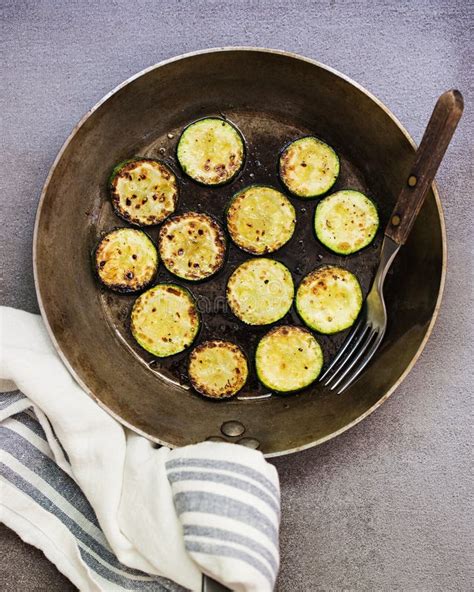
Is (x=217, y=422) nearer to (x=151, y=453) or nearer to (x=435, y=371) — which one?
(x=151, y=453)

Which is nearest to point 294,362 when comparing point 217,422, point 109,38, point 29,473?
point 217,422

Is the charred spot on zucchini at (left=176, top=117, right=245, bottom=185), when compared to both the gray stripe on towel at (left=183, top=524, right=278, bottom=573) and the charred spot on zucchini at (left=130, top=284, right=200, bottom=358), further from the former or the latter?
the gray stripe on towel at (left=183, top=524, right=278, bottom=573)

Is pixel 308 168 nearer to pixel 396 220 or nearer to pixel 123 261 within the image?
pixel 396 220

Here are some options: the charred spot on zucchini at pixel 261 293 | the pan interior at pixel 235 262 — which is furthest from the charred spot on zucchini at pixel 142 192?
the charred spot on zucchini at pixel 261 293

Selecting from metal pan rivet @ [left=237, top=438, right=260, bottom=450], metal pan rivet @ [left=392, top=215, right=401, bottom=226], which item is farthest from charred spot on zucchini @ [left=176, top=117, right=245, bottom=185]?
metal pan rivet @ [left=237, top=438, right=260, bottom=450]

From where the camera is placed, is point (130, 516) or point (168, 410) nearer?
point (130, 516)

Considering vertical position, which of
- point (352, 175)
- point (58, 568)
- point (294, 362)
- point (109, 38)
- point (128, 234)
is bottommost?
point (58, 568)
